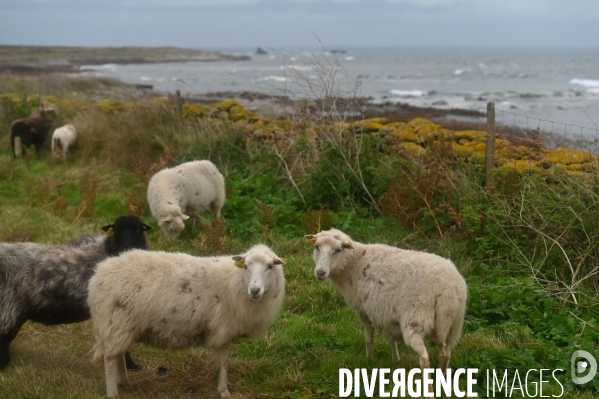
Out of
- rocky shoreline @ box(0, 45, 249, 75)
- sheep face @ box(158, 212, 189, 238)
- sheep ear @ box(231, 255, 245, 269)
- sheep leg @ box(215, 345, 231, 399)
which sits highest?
rocky shoreline @ box(0, 45, 249, 75)

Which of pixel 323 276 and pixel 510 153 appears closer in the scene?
pixel 323 276

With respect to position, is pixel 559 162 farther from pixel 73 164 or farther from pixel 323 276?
pixel 73 164

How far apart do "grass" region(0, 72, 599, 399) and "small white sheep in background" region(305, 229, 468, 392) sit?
461 mm

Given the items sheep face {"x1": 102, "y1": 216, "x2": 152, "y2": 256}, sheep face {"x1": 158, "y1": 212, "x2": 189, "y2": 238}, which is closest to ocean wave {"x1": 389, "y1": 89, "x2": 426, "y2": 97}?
sheep face {"x1": 158, "y1": 212, "x2": 189, "y2": 238}

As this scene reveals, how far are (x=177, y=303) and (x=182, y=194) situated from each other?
4915 mm

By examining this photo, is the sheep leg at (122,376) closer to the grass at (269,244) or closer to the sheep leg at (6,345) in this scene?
the grass at (269,244)

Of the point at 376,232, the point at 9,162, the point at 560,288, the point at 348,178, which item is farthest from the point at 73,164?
the point at 560,288

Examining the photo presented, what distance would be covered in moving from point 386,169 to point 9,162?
8.79 meters

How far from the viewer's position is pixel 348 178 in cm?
1038

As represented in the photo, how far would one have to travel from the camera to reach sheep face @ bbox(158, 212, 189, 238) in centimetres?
955

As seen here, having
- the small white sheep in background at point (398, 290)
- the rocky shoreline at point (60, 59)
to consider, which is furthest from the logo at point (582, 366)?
the rocky shoreline at point (60, 59)

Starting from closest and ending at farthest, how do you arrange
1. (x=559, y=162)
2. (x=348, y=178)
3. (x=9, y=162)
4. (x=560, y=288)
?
(x=560, y=288)
(x=559, y=162)
(x=348, y=178)
(x=9, y=162)

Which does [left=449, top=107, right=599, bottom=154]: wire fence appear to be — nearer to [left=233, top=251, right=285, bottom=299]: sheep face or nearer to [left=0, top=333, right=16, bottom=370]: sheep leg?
[left=233, top=251, right=285, bottom=299]: sheep face

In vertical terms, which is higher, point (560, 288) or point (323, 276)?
point (323, 276)
